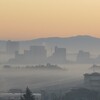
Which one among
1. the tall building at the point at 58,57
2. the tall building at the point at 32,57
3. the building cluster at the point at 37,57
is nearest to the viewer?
the tall building at the point at 32,57

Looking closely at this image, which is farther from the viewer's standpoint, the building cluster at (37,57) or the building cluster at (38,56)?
the building cluster at (38,56)

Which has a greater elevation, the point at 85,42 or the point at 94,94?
the point at 85,42

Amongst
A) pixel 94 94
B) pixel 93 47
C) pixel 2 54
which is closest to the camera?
pixel 94 94

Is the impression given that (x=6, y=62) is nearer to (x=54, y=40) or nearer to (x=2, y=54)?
(x=2, y=54)

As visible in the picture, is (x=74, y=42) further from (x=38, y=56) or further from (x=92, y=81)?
(x=92, y=81)

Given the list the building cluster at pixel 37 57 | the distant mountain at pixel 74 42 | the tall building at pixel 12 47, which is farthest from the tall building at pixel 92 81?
the distant mountain at pixel 74 42

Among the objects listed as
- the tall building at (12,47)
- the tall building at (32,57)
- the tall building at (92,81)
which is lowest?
the tall building at (92,81)

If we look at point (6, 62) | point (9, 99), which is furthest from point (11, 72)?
point (9, 99)

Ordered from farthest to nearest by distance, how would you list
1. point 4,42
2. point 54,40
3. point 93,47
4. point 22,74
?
point 54,40 → point 93,47 → point 4,42 → point 22,74

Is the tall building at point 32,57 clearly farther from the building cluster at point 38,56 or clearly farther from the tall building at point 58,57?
the tall building at point 58,57
